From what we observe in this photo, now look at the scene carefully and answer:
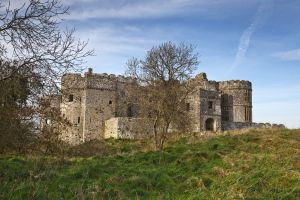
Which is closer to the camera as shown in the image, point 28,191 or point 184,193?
point 28,191

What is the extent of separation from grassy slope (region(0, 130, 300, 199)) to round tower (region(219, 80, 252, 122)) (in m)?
28.8

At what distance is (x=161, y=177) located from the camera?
15266 millimetres

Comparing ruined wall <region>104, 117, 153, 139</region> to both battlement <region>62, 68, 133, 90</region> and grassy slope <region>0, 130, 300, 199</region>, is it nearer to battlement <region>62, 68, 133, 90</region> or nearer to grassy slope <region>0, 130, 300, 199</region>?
battlement <region>62, 68, 133, 90</region>

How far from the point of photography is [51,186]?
13.5 metres

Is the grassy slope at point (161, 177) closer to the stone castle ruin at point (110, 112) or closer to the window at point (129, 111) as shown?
the stone castle ruin at point (110, 112)

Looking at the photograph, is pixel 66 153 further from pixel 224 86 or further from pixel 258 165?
pixel 224 86

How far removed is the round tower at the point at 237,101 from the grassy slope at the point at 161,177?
94.6 ft

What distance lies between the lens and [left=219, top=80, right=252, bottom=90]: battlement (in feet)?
167

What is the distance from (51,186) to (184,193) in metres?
4.21

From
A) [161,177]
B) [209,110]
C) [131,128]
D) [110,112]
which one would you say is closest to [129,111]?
[110,112]

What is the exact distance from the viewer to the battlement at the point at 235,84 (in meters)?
51.0

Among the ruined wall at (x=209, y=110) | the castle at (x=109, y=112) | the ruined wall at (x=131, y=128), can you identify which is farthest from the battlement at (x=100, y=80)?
the ruined wall at (x=209, y=110)

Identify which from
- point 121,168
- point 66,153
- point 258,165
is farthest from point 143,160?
point 66,153

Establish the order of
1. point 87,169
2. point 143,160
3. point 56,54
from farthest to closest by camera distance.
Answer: point 143,160
point 87,169
point 56,54
